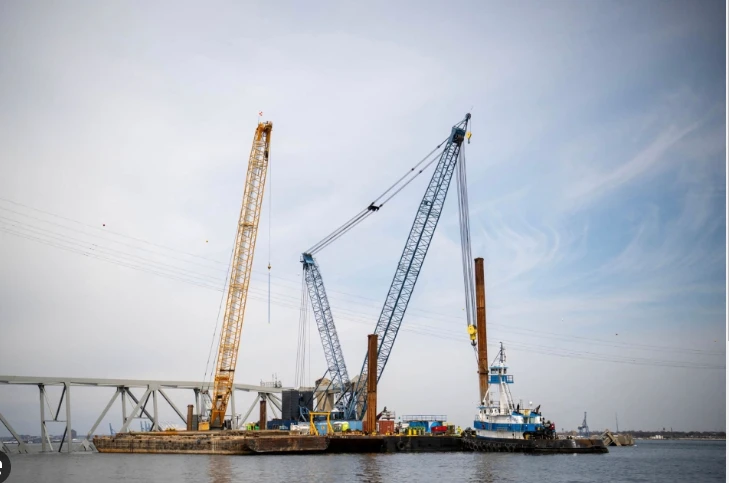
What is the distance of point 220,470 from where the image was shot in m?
56.2

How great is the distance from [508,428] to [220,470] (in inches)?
1474

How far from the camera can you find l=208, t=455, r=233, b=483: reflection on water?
4795 centimetres

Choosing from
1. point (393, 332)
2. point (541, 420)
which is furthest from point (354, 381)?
point (541, 420)

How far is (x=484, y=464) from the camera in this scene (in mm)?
62250

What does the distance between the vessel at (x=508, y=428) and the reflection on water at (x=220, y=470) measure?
31451 millimetres

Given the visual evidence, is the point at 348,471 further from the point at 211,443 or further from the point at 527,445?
the point at 211,443

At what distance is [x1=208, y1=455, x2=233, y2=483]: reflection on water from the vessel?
31.5 m

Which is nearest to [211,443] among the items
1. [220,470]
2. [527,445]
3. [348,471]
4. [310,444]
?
[310,444]

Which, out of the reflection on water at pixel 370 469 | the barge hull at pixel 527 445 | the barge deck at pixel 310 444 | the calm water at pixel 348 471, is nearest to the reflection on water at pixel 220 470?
the calm water at pixel 348 471

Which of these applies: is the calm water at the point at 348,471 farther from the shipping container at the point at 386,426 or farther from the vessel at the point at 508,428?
the shipping container at the point at 386,426

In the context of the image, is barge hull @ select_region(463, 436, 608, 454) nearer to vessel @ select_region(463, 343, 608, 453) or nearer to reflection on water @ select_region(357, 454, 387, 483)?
vessel @ select_region(463, 343, 608, 453)

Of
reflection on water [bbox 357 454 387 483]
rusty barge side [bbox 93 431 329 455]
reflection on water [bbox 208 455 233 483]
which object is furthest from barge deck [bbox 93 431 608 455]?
reflection on water [bbox 357 454 387 483]

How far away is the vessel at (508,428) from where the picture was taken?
252ft

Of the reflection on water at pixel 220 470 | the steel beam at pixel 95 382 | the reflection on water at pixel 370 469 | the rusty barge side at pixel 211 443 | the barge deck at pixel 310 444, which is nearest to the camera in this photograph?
the reflection on water at pixel 220 470
